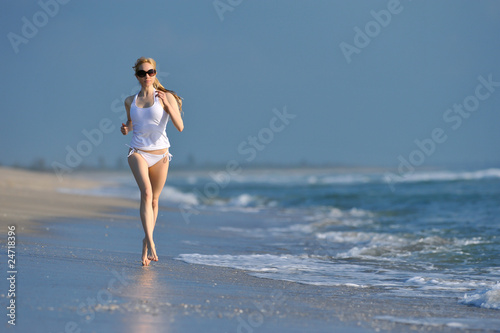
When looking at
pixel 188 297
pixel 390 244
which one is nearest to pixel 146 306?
pixel 188 297

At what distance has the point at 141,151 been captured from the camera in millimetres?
5121

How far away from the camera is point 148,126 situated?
5090 millimetres

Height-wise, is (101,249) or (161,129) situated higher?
(161,129)

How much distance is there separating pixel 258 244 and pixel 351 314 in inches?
177

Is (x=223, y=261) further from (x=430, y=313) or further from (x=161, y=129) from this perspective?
(x=430, y=313)

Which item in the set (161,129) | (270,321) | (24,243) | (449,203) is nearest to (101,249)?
(24,243)

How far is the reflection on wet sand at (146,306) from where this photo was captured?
10.4ft

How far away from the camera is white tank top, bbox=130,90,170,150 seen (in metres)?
5.05

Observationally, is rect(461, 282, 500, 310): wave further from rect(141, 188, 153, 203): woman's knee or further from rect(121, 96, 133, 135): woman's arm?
rect(121, 96, 133, 135): woman's arm

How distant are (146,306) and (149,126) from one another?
1.90 metres

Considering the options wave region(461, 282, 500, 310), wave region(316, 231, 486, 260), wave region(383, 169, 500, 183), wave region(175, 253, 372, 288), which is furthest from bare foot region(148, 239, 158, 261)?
wave region(383, 169, 500, 183)

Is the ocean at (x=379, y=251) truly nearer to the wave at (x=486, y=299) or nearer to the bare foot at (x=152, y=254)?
the wave at (x=486, y=299)

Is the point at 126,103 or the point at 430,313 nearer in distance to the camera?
the point at 430,313

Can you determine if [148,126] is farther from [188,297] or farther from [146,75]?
[188,297]
